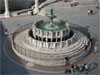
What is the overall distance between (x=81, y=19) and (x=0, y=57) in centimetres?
1979

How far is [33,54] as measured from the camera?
102ft

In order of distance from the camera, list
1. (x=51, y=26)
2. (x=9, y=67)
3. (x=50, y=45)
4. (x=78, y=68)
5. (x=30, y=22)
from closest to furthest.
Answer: (x=78, y=68), (x=9, y=67), (x=50, y=45), (x=51, y=26), (x=30, y=22)

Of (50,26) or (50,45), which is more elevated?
(50,26)

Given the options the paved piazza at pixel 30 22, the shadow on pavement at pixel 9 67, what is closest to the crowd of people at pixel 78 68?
the paved piazza at pixel 30 22

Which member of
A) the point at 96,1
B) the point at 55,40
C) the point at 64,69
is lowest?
the point at 64,69

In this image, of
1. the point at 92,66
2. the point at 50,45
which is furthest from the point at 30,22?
the point at 92,66

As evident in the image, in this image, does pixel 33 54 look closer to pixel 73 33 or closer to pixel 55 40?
pixel 55 40

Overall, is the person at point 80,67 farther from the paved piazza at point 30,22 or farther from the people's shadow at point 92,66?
the people's shadow at point 92,66

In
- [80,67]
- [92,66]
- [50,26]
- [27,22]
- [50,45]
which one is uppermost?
[50,26]

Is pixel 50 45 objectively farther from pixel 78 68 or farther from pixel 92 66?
pixel 92 66

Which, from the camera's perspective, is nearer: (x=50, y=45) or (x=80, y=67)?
(x=80, y=67)

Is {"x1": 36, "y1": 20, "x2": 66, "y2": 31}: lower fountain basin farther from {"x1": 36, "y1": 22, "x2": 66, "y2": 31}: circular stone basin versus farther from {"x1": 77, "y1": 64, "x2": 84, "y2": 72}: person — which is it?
{"x1": 77, "y1": 64, "x2": 84, "y2": 72}: person

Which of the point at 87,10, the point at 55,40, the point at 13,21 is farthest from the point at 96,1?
the point at 55,40

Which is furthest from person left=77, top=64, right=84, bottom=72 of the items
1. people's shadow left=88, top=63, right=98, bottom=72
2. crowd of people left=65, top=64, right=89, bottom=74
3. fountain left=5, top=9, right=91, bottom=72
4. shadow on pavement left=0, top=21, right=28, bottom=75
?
shadow on pavement left=0, top=21, right=28, bottom=75
